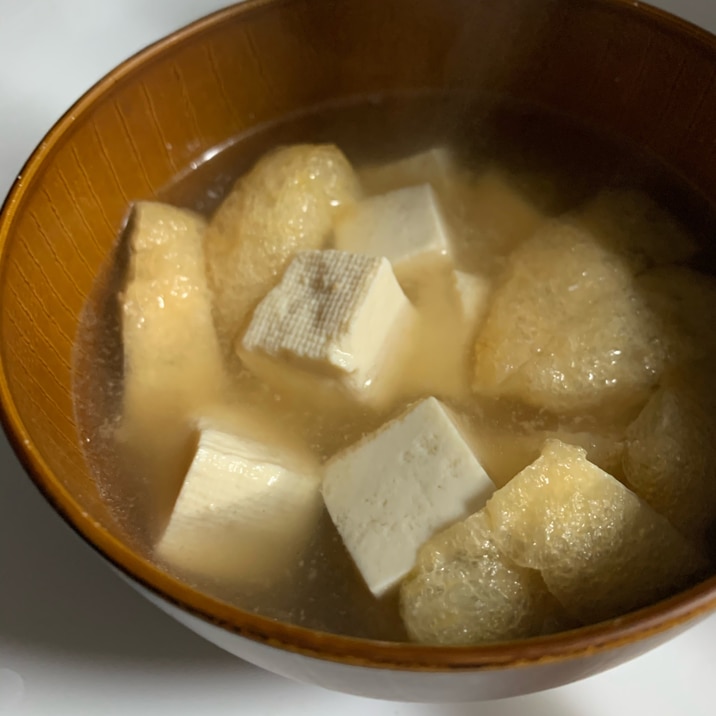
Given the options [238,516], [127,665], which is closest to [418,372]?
[238,516]

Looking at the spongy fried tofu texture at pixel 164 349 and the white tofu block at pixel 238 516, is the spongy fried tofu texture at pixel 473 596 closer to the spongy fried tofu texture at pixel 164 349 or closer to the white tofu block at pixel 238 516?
the white tofu block at pixel 238 516

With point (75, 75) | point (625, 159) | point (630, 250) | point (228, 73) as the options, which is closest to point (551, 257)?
point (630, 250)

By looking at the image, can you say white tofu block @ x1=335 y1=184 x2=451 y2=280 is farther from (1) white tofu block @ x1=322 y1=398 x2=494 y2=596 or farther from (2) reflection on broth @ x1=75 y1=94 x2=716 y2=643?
(1) white tofu block @ x1=322 y1=398 x2=494 y2=596

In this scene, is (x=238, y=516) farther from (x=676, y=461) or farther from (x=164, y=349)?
(x=676, y=461)

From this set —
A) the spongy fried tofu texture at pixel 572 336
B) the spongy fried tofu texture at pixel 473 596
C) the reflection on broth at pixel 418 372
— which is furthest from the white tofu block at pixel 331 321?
the spongy fried tofu texture at pixel 473 596

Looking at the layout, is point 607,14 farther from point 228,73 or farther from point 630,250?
point 228,73

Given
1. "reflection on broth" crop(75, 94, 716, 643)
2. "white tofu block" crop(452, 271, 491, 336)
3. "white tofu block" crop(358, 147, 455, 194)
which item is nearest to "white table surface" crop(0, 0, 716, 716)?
"reflection on broth" crop(75, 94, 716, 643)
